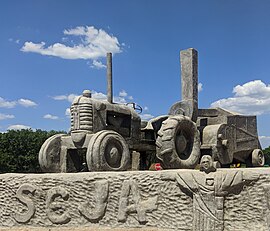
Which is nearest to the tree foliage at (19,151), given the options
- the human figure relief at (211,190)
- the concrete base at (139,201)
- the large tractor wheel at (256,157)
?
the large tractor wheel at (256,157)

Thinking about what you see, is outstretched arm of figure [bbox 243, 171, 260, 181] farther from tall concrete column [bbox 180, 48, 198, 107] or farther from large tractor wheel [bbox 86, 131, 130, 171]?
tall concrete column [bbox 180, 48, 198, 107]

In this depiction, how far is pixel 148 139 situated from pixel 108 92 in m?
1.50

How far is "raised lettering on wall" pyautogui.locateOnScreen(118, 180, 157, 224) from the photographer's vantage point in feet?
21.7

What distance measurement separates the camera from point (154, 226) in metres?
6.55

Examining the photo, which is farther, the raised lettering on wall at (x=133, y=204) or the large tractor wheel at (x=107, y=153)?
the large tractor wheel at (x=107, y=153)

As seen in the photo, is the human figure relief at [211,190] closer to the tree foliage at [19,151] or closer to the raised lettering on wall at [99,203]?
the raised lettering on wall at [99,203]

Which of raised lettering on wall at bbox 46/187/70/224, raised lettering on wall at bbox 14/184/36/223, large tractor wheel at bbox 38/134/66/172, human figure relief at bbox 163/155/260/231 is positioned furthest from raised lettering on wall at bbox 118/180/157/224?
large tractor wheel at bbox 38/134/66/172

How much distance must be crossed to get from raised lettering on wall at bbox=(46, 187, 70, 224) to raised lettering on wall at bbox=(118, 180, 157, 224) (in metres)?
1.04

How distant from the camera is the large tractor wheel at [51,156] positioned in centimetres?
895

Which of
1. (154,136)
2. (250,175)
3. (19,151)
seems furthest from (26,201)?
(19,151)

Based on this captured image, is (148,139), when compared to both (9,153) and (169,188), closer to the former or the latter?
(169,188)

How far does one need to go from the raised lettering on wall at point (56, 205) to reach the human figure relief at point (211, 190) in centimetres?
225

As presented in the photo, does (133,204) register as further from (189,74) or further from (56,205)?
(189,74)

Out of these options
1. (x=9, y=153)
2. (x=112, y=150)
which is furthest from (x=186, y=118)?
(x=9, y=153)
